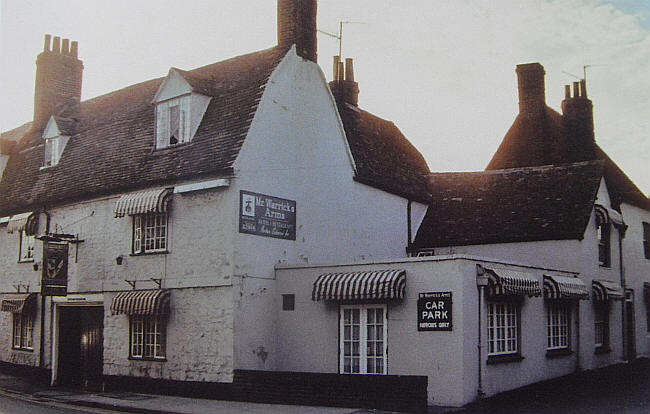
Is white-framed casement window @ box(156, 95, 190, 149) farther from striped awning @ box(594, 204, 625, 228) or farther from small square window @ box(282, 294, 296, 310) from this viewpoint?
striped awning @ box(594, 204, 625, 228)

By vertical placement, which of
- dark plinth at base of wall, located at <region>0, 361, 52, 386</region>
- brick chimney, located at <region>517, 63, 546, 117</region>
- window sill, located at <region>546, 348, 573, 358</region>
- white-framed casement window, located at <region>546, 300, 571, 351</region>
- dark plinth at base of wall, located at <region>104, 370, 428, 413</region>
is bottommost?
dark plinth at base of wall, located at <region>0, 361, 52, 386</region>

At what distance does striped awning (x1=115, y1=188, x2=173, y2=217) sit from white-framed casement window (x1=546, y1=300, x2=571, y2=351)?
38.8 ft

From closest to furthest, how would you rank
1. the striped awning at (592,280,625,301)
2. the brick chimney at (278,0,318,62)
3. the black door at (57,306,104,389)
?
1. the black door at (57,306,104,389)
2. the brick chimney at (278,0,318,62)
3. the striped awning at (592,280,625,301)

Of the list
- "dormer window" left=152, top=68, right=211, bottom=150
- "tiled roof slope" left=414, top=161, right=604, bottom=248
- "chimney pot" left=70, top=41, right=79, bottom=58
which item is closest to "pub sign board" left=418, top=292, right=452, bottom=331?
"tiled roof slope" left=414, top=161, right=604, bottom=248

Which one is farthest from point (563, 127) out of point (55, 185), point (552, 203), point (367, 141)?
point (55, 185)

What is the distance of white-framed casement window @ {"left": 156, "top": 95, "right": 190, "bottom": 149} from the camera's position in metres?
21.3

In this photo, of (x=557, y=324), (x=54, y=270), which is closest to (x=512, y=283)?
(x=557, y=324)

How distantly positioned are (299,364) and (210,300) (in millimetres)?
3038

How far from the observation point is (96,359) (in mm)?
22203

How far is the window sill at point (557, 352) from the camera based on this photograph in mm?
20969

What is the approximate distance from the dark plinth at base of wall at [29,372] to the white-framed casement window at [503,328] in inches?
567

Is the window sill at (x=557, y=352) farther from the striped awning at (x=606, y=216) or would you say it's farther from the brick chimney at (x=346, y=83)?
the brick chimney at (x=346, y=83)

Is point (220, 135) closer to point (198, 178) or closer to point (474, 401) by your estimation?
point (198, 178)

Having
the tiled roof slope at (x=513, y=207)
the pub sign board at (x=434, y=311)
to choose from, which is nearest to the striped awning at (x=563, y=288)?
the tiled roof slope at (x=513, y=207)
